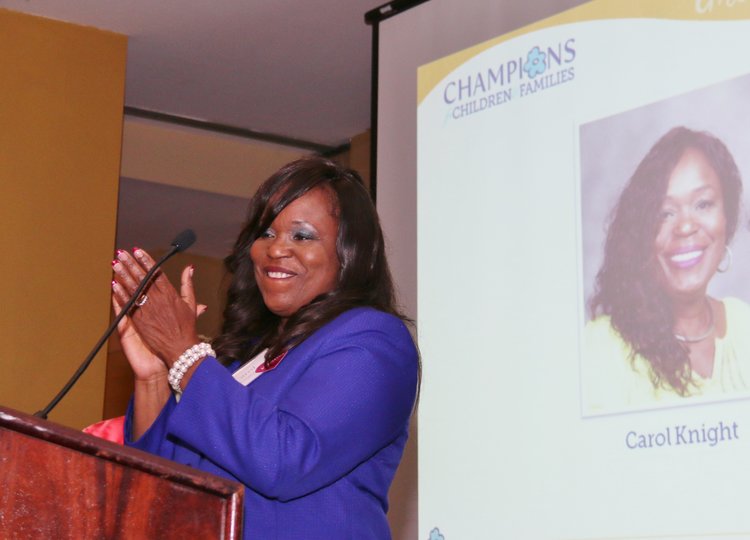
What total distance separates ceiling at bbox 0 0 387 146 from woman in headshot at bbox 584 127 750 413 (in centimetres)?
193

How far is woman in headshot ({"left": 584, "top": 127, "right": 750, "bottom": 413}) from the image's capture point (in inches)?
101

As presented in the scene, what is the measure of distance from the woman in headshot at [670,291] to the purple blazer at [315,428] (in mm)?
1078

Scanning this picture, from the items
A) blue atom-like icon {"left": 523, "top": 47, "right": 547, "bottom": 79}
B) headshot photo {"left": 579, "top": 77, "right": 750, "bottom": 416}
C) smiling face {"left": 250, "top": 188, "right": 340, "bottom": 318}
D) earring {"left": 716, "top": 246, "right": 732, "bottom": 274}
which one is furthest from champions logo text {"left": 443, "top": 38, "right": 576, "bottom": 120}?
smiling face {"left": 250, "top": 188, "right": 340, "bottom": 318}

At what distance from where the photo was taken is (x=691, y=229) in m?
2.68

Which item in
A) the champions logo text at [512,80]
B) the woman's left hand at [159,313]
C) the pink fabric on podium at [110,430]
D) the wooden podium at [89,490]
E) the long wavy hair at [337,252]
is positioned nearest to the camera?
the wooden podium at [89,490]

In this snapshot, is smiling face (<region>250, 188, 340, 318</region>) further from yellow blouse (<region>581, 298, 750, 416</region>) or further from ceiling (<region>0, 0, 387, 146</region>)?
ceiling (<region>0, 0, 387, 146</region>)

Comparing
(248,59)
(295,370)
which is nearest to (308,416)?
(295,370)

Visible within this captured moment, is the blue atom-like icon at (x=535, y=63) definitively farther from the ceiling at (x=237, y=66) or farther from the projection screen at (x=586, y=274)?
the ceiling at (x=237, y=66)

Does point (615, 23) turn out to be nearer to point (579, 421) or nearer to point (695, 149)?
point (695, 149)

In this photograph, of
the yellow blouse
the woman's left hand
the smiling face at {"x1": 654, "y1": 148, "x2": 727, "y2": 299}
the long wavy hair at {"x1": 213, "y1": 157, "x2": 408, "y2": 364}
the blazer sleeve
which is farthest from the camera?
the smiling face at {"x1": 654, "y1": 148, "x2": 727, "y2": 299}

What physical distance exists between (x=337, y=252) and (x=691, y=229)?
44.6 inches

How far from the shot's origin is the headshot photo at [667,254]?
2570 millimetres

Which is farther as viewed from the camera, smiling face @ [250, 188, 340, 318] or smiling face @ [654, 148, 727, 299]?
smiling face @ [654, 148, 727, 299]

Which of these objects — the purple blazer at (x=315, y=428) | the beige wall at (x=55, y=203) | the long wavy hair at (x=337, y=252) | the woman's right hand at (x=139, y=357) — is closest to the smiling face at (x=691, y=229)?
the long wavy hair at (x=337, y=252)
